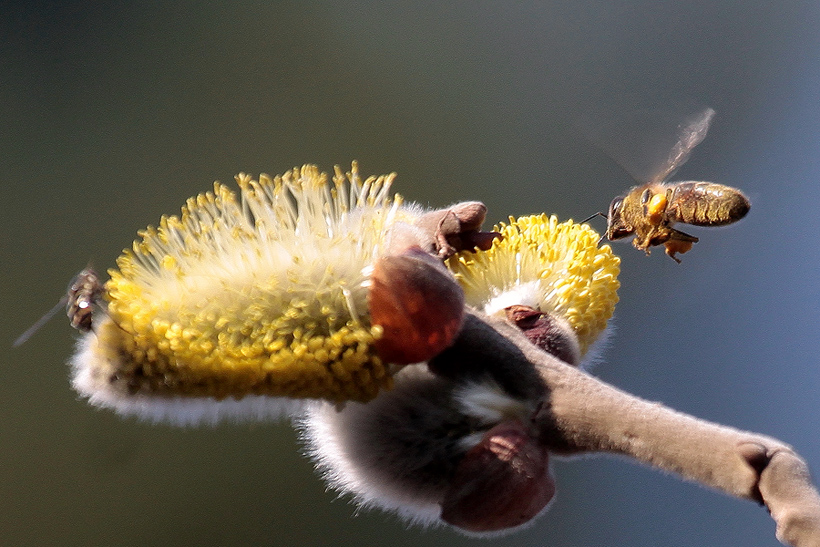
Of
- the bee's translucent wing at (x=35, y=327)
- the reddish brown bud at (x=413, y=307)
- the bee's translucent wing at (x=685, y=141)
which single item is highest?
the bee's translucent wing at (x=35, y=327)

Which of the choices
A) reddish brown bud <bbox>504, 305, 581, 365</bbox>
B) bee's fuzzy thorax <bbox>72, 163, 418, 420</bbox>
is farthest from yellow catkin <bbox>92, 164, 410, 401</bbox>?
reddish brown bud <bbox>504, 305, 581, 365</bbox>

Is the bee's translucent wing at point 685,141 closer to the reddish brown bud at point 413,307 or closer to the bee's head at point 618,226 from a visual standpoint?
the bee's head at point 618,226

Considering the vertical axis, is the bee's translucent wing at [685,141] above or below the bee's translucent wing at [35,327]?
below

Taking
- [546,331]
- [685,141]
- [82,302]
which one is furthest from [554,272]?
[82,302]

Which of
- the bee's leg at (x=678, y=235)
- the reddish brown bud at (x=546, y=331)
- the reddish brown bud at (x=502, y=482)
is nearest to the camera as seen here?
the reddish brown bud at (x=502, y=482)

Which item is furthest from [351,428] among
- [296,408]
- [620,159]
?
[620,159]

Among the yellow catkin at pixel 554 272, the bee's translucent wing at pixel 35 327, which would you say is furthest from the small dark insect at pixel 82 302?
the yellow catkin at pixel 554 272

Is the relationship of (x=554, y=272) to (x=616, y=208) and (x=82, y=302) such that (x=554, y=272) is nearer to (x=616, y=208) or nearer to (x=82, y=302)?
(x=616, y=208)

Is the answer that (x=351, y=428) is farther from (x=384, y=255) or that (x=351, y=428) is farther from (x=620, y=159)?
(x=620, y=159)
